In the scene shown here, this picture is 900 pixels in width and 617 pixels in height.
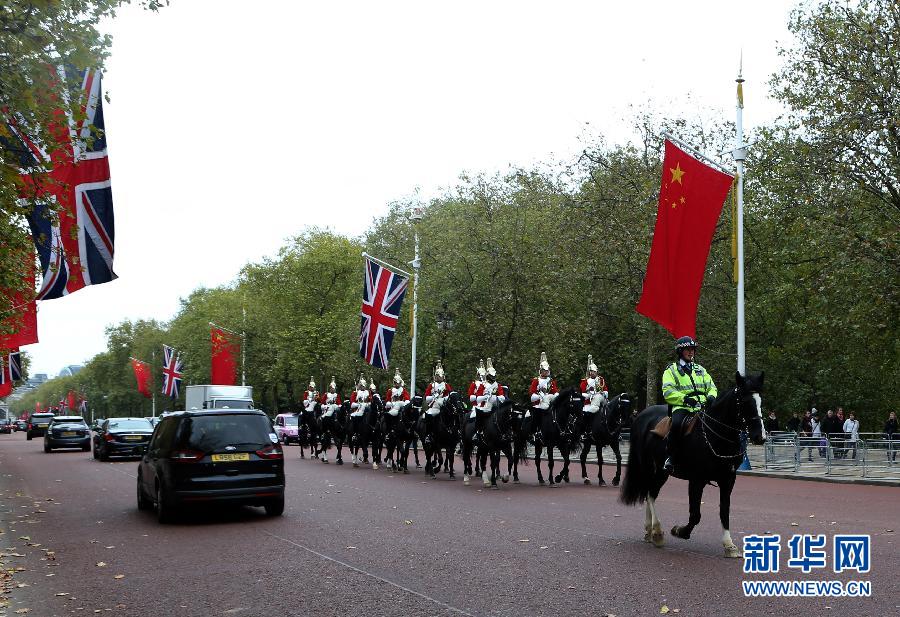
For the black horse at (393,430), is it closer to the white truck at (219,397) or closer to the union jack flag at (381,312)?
the union jack flag at (381,312)

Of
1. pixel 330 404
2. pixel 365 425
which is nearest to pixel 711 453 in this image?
pixel 365 425

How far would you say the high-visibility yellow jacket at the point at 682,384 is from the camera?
1116cm

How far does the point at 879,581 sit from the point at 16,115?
37.4 feet

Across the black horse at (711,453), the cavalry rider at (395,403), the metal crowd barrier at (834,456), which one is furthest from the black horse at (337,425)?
the black horse at (711,453)

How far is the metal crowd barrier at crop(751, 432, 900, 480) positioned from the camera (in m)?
22.2

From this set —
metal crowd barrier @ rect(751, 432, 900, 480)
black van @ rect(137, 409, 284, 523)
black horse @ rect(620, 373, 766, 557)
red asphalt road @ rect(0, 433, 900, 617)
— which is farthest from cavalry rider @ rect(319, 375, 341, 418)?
black horse @ rect(620, 373, 766, 557)

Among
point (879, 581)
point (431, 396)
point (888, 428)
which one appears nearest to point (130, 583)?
point (879, 581)

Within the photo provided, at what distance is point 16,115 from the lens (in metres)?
12.1

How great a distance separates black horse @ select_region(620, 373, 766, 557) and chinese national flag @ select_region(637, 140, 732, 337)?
9.82m

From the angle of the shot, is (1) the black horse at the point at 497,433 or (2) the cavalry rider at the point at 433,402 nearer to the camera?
(1) the black horse at the point at 497,433

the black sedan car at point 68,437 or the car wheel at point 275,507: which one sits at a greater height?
the car wheel at point 275,507

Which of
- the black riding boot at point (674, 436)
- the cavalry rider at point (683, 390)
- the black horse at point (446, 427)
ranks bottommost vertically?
the black horse at point (446, 427)

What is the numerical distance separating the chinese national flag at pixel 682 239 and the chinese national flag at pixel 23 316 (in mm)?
14349

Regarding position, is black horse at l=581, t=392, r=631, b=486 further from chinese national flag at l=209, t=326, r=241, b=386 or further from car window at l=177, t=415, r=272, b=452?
chinese national flag at l=209, t=326, r=241, b=386
